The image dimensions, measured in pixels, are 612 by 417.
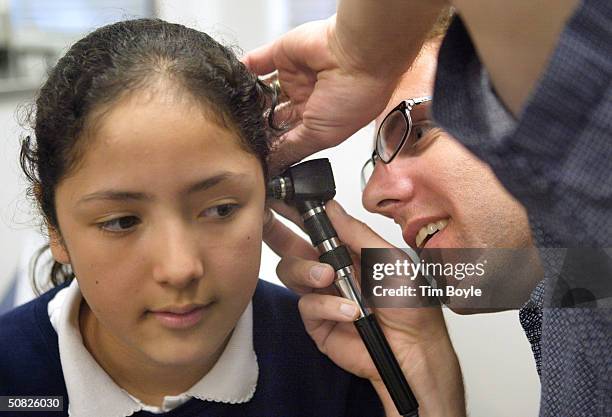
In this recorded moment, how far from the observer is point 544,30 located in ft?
1.23

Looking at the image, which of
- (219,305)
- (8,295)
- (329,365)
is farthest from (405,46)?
(8,295)

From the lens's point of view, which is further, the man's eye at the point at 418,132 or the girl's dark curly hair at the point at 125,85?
the man's eye at the point at 418,132

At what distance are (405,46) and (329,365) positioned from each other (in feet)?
1.63

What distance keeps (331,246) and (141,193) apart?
278 millimetres

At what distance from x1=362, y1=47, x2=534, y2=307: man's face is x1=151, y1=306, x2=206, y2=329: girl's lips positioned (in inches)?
11.5

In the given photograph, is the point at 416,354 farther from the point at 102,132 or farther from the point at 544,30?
the point at 544,30

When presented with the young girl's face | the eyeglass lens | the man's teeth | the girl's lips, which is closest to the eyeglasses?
the eyeglass lens

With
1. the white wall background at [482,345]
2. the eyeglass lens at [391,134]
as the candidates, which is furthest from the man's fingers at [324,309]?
the eyeglass lens at [391,134]

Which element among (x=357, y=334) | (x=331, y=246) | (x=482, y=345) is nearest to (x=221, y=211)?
(x=331, y=246)

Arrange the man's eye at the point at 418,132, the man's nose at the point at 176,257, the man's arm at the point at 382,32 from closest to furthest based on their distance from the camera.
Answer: the man's arm at the point at 382,32 → the man's nose at the point at 176,257 → the man's eye at the point at 418,132

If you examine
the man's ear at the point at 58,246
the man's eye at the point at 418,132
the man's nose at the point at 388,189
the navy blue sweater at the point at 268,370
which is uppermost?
the man's eye at the point at 418,132

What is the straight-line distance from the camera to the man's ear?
33.5 inches

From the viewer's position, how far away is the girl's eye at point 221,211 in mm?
775

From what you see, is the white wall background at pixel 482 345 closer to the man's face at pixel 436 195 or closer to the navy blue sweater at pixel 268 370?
the man's face at pixel 436 195
